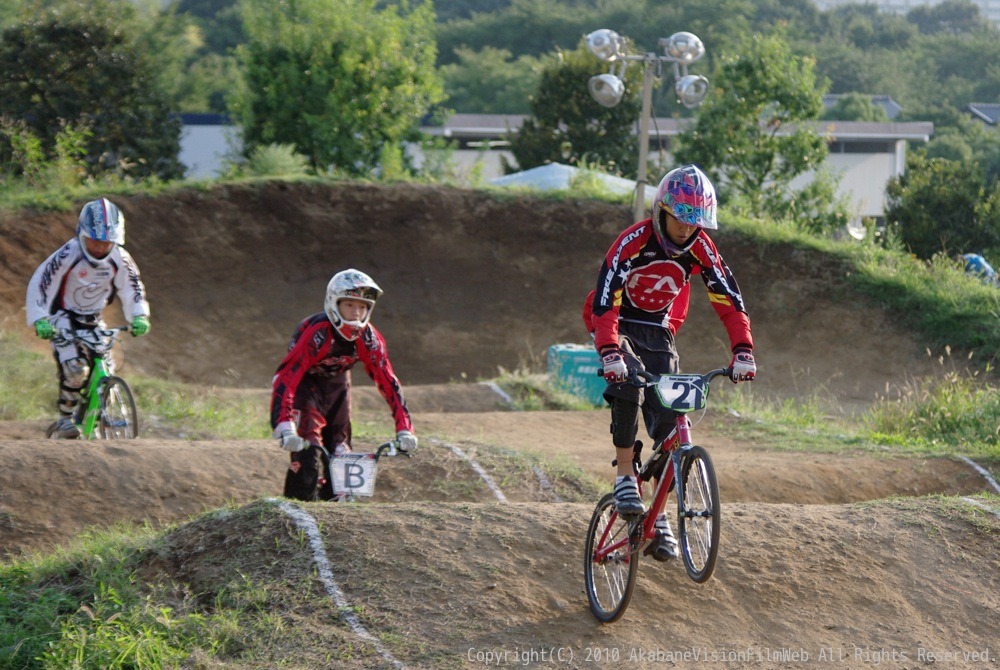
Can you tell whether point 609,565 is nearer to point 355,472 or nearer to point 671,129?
point 355,472

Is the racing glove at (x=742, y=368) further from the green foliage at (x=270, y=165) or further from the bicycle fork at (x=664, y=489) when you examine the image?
the green foliage at (x=270, y=165)

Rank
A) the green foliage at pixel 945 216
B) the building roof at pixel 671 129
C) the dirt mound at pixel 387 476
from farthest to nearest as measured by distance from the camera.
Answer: the building roof at pixel 671 129, the green foliage at pixel 945 216, the dirt mound at pixel 387 476

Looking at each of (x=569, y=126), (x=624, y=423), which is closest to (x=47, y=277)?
(x=624, y=423)

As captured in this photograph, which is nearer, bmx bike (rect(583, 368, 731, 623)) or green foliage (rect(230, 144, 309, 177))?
bmx bike (rect(583, 368, 731, 623))

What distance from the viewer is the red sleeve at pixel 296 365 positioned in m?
7.14

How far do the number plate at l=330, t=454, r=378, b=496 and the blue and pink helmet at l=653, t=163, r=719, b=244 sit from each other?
256cm

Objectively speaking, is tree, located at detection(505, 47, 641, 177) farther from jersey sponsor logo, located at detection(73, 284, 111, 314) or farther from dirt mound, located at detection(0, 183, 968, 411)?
jersey sponsor logo, located at detection(73, 284, 111, 314)

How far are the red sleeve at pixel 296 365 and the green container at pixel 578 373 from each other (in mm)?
8157

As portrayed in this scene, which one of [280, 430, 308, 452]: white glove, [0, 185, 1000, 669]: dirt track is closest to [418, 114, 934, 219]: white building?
[0, 185, 1000, 669]: dirt track

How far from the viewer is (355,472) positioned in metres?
7.05

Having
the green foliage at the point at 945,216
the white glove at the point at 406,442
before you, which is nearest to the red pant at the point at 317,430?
the white glove at the point at 406,442

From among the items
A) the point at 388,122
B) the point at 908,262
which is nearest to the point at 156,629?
the point at 908,262

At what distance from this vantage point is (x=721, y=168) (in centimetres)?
3225

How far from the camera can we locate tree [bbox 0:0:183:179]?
32.8 metres
